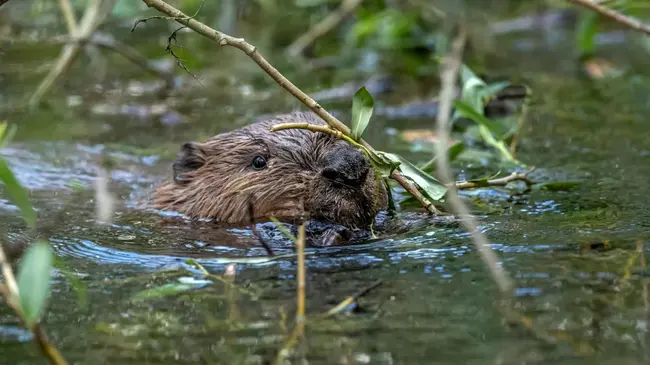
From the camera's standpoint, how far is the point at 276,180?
415cm

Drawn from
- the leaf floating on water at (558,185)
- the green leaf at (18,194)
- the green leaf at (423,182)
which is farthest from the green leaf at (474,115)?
the green leaf at (18,194)

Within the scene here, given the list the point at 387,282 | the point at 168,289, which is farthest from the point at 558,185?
the point at 168,289

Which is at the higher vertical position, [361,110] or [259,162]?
[361,110]

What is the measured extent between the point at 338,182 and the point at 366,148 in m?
0.22

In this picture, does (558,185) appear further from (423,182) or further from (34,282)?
(34,282)

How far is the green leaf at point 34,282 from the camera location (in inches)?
86.4

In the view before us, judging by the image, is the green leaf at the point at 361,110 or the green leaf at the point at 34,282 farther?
the green leaf at the point at 361,110

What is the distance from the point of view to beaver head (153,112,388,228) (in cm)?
382

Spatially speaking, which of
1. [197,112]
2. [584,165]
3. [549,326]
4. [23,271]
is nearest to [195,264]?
[23,271]

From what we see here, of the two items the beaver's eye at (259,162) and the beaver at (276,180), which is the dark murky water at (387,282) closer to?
the beaver at (276,180)

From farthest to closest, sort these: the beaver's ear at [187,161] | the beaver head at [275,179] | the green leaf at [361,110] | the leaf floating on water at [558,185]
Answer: the beaver's ear at [187,161] → the leaf floating on water at [558,185] → the beaver head at [275,179] → the green leaf at [361,110]

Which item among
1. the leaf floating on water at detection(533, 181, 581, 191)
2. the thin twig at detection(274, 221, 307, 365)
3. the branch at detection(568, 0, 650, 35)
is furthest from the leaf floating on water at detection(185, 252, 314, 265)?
the branch at detection(568, 0, 650, 35)

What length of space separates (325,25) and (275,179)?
5228mm

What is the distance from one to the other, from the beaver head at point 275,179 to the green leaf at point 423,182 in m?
0.13
